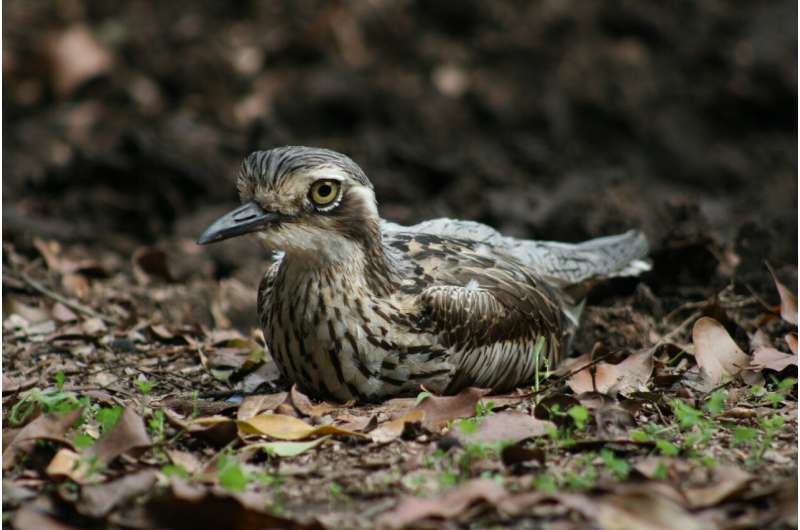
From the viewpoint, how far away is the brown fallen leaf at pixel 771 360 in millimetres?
4832

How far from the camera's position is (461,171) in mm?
9055

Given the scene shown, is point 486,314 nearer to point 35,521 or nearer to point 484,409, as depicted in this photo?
point 484,409

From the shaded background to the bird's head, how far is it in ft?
9.41

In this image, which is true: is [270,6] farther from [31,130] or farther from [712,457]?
[712,457]

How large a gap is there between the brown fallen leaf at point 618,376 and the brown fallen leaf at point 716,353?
0.73ft

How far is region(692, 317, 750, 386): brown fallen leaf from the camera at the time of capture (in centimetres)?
489

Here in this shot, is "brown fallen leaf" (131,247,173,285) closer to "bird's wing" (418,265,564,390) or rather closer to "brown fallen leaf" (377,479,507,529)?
"bird's wing" (418,265,564,390)

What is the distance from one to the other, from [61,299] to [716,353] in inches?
137

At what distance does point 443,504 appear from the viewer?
136 inches

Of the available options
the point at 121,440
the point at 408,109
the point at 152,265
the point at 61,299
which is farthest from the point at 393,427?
the point at 408,109

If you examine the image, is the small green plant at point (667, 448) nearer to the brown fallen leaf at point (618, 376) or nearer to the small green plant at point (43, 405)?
the brown fallen leaf at point (618, 376)

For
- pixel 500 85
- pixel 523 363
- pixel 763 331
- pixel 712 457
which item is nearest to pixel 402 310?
pixel 523 363

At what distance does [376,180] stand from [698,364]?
4.26 m

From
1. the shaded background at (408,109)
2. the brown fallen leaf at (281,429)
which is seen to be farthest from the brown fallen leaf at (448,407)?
the shaded background at (408,109)
